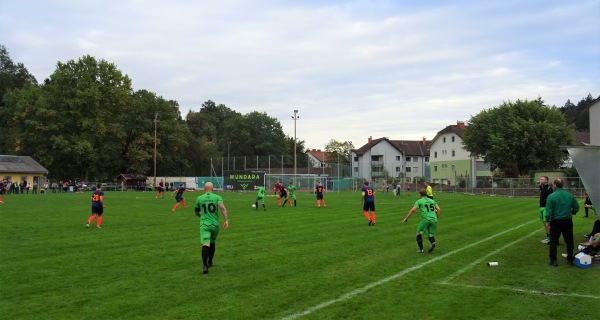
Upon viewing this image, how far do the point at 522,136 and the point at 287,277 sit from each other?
183 feet

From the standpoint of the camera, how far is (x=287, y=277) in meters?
9.03

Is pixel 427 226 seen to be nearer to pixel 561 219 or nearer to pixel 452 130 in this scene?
pixel 561 219

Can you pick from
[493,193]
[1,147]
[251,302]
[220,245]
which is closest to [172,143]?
[1,147]

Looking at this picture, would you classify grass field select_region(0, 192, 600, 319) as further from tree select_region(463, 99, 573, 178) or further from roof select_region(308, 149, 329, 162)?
roof select_region(308, 149, 329, 162)

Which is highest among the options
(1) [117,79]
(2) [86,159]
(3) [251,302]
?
(1) [117,79]

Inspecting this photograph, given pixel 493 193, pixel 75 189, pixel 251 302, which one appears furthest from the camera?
pixel 75 189

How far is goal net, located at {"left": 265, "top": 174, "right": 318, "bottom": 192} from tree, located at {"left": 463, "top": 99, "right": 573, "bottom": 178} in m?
22.6

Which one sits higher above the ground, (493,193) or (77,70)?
(77,70)

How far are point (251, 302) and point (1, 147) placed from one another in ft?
270

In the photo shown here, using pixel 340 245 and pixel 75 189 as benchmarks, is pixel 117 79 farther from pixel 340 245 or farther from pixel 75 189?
pixel 340 245

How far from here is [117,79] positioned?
228 feet

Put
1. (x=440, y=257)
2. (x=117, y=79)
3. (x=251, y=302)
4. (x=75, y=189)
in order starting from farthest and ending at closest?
1. (x=117, y=79)
2. (x=75, y=189)
3. (x=440, y=257)
4. (x=251, y=302)

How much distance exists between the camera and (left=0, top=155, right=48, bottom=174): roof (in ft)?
198

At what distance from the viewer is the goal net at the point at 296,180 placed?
63.2 meters
